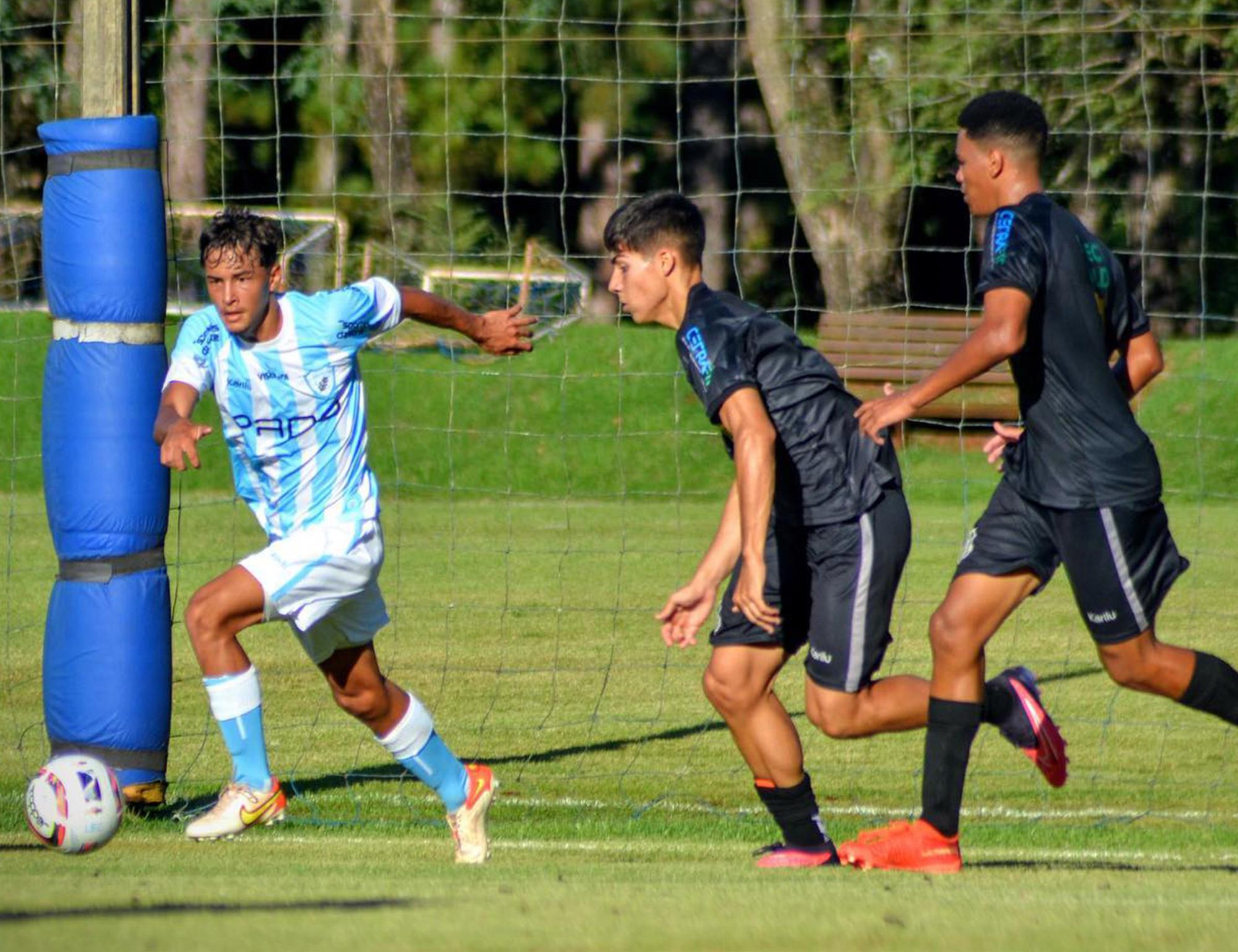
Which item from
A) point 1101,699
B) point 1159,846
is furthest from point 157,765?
point 1101,699

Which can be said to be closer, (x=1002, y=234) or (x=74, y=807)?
(x=1002, y=234)

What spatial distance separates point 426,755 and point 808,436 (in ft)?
5.24

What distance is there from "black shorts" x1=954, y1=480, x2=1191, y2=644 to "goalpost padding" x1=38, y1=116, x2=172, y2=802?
9.14 ft

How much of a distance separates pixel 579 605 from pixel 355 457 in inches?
242

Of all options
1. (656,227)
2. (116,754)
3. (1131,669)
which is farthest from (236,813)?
(1131,669)

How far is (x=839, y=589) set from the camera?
5410 millimetres

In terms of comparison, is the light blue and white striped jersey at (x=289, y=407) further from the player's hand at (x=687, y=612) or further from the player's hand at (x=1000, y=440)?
the player's hand at (x=1000, y=440)

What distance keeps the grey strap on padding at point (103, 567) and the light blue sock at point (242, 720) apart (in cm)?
78

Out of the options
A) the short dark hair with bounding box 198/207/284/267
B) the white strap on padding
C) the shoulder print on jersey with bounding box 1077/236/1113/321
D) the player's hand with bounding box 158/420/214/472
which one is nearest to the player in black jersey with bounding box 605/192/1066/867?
the shoulder print on jersey with bounding box 1077/236/1113/321

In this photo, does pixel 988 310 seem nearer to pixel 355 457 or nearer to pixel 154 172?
pixel 355 457

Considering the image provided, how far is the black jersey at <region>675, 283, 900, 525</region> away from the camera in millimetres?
5406

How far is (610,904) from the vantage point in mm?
4246

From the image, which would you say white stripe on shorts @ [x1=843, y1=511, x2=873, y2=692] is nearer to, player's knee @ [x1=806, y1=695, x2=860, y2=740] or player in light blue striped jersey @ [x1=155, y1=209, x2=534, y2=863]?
player's knee @ [x1=806, y1=695, x2=860, y2=740]

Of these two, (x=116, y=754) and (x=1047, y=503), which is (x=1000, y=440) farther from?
(x=116, y=754)
